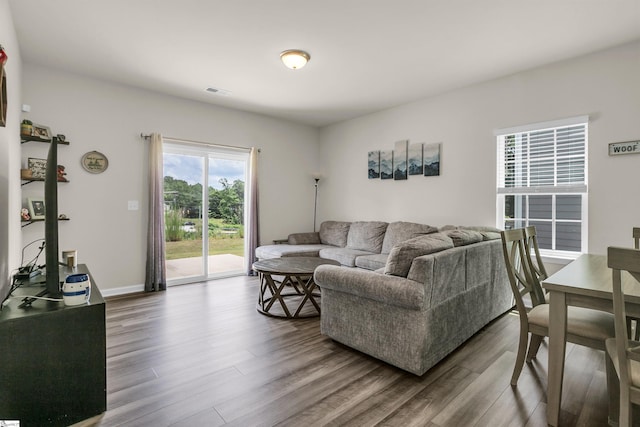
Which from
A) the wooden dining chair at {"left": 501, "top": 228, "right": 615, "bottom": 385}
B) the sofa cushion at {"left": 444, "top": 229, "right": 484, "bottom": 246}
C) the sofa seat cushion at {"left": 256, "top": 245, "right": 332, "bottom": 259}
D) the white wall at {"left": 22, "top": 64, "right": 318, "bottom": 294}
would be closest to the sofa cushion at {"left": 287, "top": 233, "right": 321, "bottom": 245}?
the sofa seat cushion at {"left": 256, "top": 245, "right": 332, "bottom": 259}

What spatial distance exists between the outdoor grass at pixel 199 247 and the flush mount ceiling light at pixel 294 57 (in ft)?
10.2

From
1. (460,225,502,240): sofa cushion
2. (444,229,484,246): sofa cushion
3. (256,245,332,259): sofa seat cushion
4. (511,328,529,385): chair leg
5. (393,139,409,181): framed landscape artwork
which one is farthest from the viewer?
(393,139,409,181): framed landscape artwork

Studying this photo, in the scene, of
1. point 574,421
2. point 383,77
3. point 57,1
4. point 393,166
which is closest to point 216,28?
point 57,1

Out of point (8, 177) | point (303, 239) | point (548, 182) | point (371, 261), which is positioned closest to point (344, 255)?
point (371, 261)

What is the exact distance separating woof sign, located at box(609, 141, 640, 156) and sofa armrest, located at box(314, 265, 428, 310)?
2.68m

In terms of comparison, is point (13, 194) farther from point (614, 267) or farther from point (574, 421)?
point (574, 421)

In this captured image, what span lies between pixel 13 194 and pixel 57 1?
66.9 inches

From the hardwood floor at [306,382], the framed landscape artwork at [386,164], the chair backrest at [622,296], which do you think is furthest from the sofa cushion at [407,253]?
the framed landscape artwork at [386,164]

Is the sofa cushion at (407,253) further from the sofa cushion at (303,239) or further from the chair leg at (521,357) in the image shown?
the sofa cushion at (303,239)

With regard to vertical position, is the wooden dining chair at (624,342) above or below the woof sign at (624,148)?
below

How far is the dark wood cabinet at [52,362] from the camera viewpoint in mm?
1536

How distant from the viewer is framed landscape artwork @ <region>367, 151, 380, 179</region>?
17.3 feet

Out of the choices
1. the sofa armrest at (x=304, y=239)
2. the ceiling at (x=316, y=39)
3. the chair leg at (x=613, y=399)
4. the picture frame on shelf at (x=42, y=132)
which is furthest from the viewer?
the sofa armrest at (x=304, y=239)

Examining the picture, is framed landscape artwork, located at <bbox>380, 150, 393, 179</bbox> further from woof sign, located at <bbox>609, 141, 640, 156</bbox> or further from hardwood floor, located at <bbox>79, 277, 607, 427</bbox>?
hardwood floor, located at <bbox>79, 277, 607, 427</bbox>
